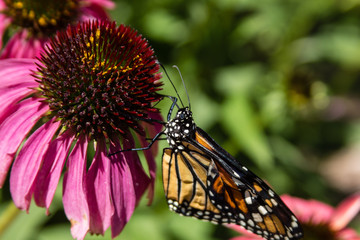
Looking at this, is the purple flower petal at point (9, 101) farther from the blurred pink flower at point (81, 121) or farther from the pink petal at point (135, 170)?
the pink petal at point (135, 170)

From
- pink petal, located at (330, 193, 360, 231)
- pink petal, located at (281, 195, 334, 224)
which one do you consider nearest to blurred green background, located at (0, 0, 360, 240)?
pink petal, located at (281, 195, 334, 224)

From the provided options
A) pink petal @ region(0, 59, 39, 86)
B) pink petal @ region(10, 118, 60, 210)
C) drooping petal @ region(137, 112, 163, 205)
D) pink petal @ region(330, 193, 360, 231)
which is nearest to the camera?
pink petal @ region(10, 118, 60, 210)

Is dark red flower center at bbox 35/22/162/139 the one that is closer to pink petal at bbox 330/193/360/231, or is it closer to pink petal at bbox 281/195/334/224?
pink petal at bbox 281/195/334/224

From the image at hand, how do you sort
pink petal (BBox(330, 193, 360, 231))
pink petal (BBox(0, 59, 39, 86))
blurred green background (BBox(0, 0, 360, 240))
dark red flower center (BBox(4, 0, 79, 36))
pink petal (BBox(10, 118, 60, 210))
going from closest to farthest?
pink petal (BBox(10, 118, 60, 210))
pink petal (BBox(0, 59, 39, 86))
dark red flower center (BBox(4, 0, 79, 36))
pink petal (BBox(330, 193, 360, 231))
blurred green background (BBox(0, 0, 360, 240))

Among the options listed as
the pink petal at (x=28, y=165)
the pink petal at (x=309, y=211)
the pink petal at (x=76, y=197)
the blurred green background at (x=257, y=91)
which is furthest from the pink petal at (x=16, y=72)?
the pink petal at (x=309, y=211)

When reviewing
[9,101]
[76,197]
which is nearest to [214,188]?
[76,197]

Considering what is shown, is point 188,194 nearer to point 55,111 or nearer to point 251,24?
point 55,111

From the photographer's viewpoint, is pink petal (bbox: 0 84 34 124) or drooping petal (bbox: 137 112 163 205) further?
drooping petal (bbox: 137 112 163 205)
